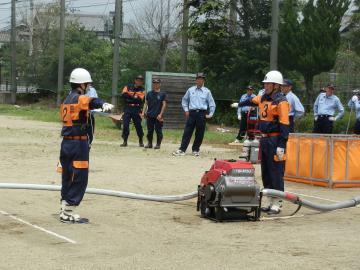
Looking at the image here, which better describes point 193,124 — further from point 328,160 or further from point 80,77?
point 80,77

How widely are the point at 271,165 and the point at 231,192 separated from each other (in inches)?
49.0

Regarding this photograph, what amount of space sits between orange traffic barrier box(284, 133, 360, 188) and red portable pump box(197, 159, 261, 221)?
398 centimetres

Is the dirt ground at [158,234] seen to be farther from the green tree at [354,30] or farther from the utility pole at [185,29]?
the green tree at [354,30]

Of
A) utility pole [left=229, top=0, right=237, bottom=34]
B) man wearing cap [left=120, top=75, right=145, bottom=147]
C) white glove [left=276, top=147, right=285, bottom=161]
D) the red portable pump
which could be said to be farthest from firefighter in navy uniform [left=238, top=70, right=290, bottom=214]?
utility pole [left=229, top=0, right=237, bottom=34]

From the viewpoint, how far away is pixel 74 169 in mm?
9148

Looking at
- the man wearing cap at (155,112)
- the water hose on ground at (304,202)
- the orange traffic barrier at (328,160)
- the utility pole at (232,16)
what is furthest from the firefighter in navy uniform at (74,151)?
the utility pole at (232,16)

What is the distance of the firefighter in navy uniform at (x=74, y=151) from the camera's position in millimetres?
9156

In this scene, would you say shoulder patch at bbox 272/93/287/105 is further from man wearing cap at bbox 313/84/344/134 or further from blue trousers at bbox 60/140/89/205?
man wearing cap at bbox 313/84/344/134

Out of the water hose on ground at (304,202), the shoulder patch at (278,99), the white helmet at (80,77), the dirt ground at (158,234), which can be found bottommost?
the dirt ground at (158,234)

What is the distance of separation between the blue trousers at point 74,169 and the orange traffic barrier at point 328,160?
5.62m

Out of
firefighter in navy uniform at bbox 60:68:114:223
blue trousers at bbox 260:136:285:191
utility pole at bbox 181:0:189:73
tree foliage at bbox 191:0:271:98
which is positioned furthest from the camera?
utility pole at bbox 181:0:189:73

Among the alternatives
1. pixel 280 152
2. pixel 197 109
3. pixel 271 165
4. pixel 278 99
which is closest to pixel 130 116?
pixel 197 109

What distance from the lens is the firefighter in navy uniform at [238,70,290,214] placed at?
10.2 metres

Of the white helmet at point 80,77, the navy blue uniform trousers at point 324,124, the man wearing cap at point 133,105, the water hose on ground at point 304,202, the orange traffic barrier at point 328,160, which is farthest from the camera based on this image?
the man wearing cap at point 133,105
